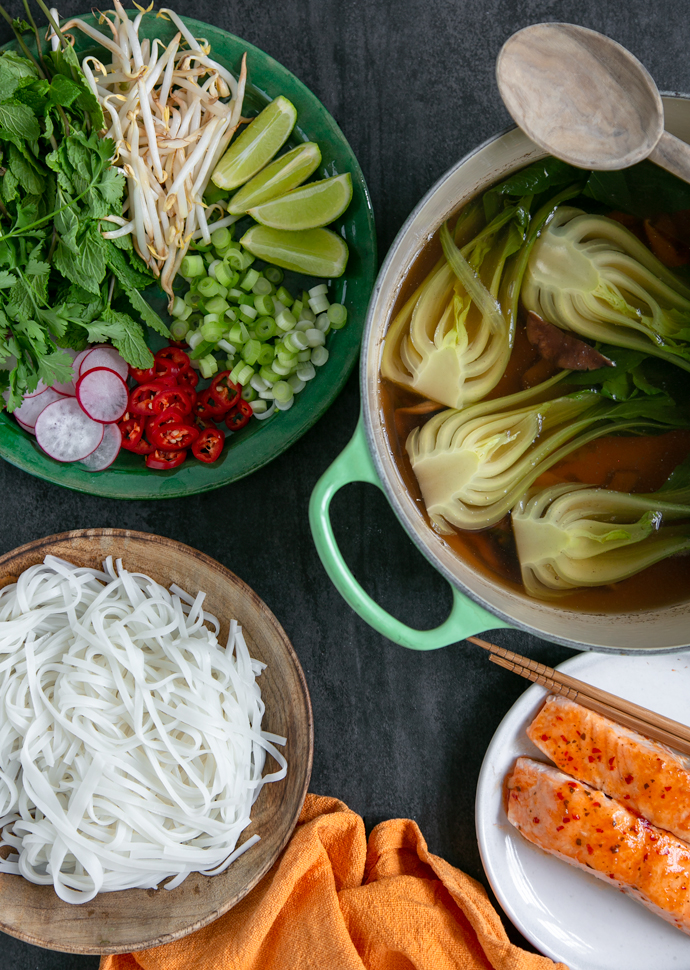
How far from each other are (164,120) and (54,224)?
0.42 metres

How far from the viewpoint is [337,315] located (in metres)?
1.88

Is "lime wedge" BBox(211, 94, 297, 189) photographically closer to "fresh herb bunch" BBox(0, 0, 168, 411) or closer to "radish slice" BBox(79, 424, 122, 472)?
"fresh herb bunch" BBox(0, 0, 168, 411)

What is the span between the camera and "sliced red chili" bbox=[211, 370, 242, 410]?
6.46 ft

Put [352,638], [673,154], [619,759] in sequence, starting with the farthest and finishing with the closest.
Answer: [352,638] < [619,759] < [673,154]

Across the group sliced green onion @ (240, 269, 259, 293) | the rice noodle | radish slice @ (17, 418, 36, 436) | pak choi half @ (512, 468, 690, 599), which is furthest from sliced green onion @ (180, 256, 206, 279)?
pak choi half @ (512, 468, 690, 599)

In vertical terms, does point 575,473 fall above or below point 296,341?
below

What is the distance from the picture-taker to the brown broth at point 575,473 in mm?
1753

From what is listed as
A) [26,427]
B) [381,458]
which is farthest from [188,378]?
[381,458]

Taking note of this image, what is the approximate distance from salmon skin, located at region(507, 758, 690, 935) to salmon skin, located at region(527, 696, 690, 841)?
1.7 inches

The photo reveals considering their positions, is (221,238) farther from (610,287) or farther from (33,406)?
(610,287)

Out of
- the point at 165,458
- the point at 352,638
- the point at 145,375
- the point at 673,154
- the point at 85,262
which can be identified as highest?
the point at 673,154

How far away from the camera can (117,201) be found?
5.81 feet

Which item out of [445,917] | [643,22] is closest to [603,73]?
[643,22]

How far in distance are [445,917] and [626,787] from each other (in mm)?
676
